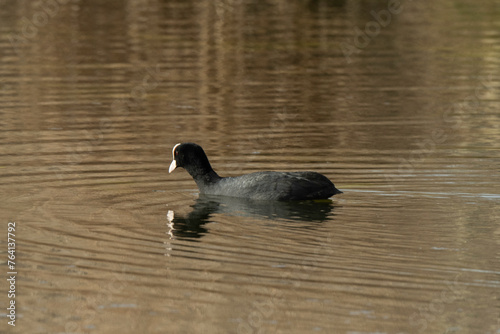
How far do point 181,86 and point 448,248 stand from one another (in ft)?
40.4

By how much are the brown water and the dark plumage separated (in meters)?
0.20

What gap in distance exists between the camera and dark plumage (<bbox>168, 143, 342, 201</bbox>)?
39.6 ft

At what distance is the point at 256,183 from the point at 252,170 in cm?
158

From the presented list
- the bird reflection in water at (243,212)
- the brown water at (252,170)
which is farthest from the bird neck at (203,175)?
the brown water at (252,170)

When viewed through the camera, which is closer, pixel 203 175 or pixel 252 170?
pixel 203 175

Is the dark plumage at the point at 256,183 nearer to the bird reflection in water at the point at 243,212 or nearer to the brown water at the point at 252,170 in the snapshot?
the bird reflection in water at the point at 243,212

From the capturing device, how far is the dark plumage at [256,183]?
475 inches

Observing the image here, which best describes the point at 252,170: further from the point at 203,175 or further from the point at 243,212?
the point at 243,212

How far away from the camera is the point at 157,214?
11.7 metres

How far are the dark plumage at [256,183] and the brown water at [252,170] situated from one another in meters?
0.20

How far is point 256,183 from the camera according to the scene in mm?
12320

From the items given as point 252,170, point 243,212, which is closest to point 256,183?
point 243,212

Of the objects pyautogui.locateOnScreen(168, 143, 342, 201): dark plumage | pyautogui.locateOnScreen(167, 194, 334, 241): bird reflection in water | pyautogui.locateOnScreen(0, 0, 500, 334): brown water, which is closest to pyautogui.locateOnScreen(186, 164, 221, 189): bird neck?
pyautogui.locateOnScreen(168, 143, 342, 201): dark plumage

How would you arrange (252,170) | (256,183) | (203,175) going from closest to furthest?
(256,183)
(203,175)
(252,170)
